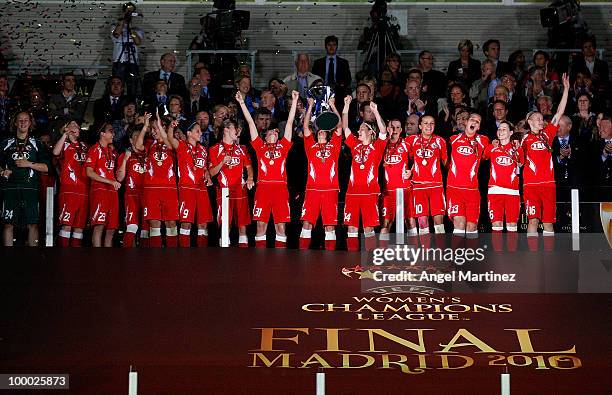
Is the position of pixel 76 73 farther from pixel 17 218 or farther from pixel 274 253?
pixel 274 253

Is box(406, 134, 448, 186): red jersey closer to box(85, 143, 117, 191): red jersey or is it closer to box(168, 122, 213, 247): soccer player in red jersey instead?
box(168, 122, 213, 247): soccer player in red jersey

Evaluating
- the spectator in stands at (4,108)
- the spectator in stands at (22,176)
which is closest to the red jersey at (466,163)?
the spectator in stands at (22,176)

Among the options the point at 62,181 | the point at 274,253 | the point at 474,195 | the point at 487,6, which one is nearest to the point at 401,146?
the point at 474,195

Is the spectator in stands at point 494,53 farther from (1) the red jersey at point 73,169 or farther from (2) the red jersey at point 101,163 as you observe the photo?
(1) the red jersey at point 73,169

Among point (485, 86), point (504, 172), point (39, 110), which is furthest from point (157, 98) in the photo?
point (504, 172)

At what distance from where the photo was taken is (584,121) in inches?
618

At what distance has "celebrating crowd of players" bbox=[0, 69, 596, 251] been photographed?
1481cm

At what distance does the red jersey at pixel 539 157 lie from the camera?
14.7m

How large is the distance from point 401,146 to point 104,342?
4994 millimetres

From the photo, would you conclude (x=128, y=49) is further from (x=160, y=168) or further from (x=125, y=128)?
(x=160, y=168)

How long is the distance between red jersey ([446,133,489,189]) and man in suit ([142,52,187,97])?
4.14 meters

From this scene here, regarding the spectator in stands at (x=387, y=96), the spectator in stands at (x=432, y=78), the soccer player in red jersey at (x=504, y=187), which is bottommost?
the soccer player in red jersey at (x=504, y=187)

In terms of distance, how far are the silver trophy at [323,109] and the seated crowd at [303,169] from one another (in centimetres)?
6

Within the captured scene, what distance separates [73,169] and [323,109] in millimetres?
3093
